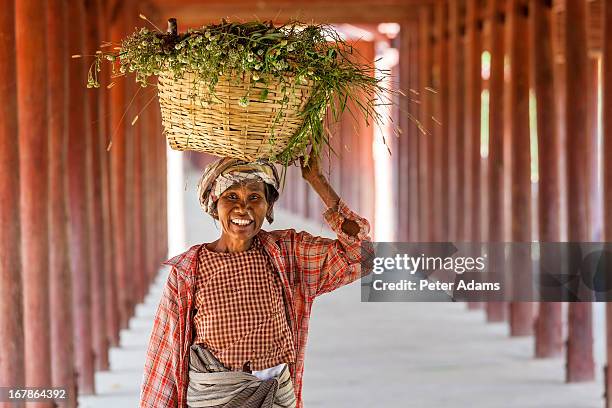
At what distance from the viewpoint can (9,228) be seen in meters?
5.99

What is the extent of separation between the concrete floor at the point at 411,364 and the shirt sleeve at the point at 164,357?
4248 millimetres

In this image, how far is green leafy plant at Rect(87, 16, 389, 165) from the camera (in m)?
3.63

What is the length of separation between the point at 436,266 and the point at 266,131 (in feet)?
→ 16.1

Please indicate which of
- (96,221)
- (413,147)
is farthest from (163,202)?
(96,221)

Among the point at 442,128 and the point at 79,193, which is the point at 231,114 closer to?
the point at 79,193

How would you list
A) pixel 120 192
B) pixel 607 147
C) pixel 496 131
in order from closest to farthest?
1. pixel 607 147
2. pixel 496 131
3. pixel 120 192

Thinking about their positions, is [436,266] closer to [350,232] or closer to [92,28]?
[92,28]

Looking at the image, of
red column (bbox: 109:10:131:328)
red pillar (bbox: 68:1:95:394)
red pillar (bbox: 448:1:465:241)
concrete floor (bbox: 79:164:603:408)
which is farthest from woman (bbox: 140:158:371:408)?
red pillar (bbox: 448:1:465:241)

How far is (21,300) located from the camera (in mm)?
6043

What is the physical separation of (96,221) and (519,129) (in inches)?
149

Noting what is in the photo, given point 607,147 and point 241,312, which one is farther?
point 607,147

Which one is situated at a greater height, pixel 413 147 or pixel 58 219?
pixel 413 147

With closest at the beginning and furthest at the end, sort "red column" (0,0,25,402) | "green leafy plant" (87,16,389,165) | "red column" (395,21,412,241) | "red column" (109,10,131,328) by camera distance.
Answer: "green leafy plant" (87,16,389,165) < "red column" (0,0,25,402) < "red column" (109,10,131,328) < "red column" (395,21,412,241)

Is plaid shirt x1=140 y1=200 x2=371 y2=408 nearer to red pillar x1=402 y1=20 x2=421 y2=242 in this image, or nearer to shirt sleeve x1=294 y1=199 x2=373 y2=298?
shirt sleeve x1=294 y1=199 x2=373 y2=298
